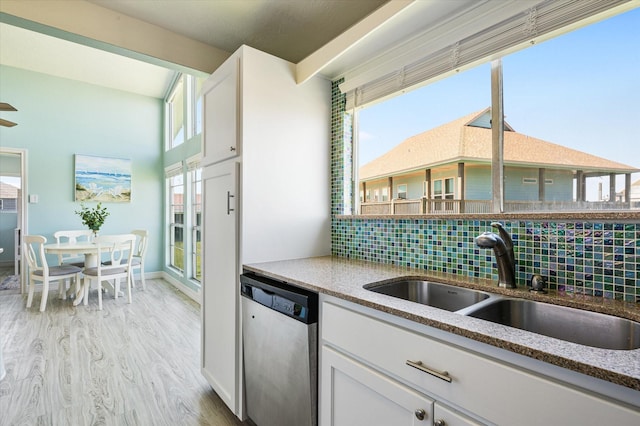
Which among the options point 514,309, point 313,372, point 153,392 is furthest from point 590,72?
point 153,392

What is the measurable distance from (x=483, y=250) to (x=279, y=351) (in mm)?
1065

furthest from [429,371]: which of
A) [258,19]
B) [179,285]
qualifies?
[179,285]

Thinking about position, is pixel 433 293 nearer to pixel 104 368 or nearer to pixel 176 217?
pixel 104 368

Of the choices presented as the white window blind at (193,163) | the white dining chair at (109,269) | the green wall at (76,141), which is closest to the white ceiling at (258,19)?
the white window blind at (193,163)

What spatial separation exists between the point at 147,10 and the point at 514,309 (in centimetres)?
253

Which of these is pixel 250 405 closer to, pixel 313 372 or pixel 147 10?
pixel 313 372

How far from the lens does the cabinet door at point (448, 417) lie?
0.81 metres

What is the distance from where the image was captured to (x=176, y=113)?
5.26 meters

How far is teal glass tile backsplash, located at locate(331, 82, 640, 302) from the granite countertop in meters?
0.07

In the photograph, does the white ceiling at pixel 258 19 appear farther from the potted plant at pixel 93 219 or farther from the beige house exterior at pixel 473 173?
the potted plant at pixel 93 219

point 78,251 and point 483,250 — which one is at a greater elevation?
point 483,250

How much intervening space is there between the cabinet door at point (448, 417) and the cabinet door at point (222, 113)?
1.53m

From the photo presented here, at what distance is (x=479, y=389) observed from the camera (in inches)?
30.9

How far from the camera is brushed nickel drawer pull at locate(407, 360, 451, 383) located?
2.78 ft
